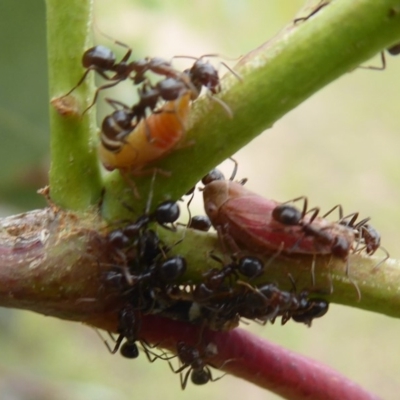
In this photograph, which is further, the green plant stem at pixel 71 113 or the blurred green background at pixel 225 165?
the blurred green background at pixel 225 165

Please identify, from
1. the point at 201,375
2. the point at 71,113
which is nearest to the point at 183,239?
the point at 71,113

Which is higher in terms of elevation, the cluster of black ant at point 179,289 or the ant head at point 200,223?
the ant head at point 200,223

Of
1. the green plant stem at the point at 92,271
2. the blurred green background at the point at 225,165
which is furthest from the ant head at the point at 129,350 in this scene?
the blurred green background at the point at 225,165

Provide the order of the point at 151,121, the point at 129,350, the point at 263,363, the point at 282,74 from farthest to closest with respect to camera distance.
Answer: the point at 129,350 → the point at 263,363 → the point at 151,121 → the point at 282,74

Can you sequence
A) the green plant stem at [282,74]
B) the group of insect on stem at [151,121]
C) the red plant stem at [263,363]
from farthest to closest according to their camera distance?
the red plant stem at [263,363] < the group of insect on stem at [151,121] < the green plant stem at [282,74]

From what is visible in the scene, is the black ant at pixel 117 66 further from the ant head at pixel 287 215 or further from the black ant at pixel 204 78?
the ant head at pixel 287 215

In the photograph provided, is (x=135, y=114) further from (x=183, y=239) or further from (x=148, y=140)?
(x=183, y=239)

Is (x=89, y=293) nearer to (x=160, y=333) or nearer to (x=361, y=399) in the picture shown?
(x=160, y=333)
